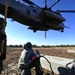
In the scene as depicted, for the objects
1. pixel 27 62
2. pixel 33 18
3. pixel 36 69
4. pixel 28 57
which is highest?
pixel 33 18

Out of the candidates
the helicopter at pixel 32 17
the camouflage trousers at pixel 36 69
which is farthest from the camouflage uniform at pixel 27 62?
the helicopter at pixel 32 17

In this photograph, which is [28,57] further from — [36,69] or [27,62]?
[36,69]

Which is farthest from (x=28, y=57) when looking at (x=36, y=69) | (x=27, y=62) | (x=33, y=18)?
(x=33, y=18)

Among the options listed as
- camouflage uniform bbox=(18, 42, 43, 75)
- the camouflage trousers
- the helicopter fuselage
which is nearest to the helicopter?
the helicopter fuselage

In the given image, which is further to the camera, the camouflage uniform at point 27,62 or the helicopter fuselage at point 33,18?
the helicopter fuselage at point 33,18

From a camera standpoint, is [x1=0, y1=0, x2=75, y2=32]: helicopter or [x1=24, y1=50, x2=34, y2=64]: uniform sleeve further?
[x1=0, y1=0, x2=75, y2=32]: helicopter

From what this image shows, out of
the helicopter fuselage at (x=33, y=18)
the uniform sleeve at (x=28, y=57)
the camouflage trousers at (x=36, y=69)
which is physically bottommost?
the camouflage trousers at (x=36, y=69)

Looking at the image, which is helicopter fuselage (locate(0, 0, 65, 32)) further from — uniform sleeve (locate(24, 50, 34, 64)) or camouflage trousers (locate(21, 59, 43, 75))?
camouflage trousers (locate(21, 59, 43, 75))

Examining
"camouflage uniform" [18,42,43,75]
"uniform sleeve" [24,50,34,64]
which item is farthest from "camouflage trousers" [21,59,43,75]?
"uniform sleeve" [24,50,34,64]

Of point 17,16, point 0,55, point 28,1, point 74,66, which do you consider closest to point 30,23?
point 17,16

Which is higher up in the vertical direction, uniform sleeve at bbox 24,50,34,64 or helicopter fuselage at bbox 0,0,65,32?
helicopter fuselage at bbox 0,0,65,32

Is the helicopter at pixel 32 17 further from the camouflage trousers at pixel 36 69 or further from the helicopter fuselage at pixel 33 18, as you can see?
the camouflage trousers at pixel 36 69

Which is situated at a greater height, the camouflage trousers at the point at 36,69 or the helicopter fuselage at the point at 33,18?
the helicopter fuselage at the point at 33,18

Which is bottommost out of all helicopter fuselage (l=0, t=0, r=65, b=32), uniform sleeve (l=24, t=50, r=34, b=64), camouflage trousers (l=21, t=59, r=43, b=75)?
camouflage trousers (l=21, t=59, r=43, b=75)
